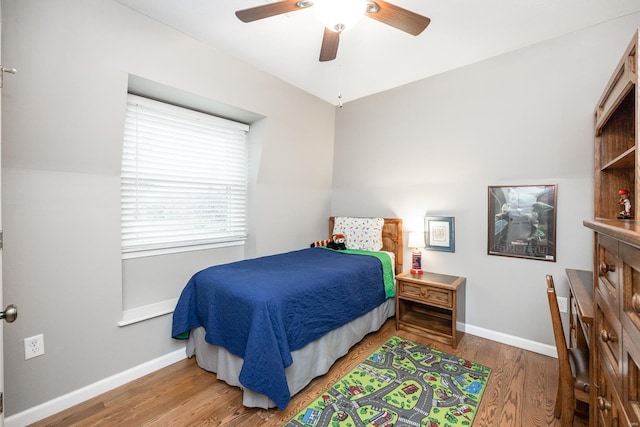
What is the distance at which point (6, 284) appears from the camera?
1631 mm

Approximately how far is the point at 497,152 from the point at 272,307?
2.44m

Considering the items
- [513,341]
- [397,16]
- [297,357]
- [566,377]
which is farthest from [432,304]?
[397,16]

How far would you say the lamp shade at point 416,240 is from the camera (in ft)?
9.68

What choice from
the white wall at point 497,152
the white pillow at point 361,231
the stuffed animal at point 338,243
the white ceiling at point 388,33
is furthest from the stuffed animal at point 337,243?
the white ceiling at point 388,33

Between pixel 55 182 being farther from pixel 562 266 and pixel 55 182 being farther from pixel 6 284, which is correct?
pixel 562 266

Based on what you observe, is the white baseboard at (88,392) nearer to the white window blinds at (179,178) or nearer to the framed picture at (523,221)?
the white window blinds at (179,178)

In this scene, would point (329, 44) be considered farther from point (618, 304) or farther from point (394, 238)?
point (394, 238)

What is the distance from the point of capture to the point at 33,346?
1724 millimetres

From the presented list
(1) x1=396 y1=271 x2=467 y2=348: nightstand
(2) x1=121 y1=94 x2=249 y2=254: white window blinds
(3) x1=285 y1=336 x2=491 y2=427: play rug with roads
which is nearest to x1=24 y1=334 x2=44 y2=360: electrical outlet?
(2) x1=121 y1=94 x2=249 y2=254: white window blinds

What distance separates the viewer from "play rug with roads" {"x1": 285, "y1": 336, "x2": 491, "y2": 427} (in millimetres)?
1705

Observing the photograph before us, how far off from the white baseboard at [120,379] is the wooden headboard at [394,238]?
2.89 feet

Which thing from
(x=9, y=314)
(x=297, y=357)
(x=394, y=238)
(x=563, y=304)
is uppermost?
(x=394, y=238)

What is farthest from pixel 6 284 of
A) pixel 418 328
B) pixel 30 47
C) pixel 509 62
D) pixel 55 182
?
pixel 509 62

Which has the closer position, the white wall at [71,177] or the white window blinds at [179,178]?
the white wall at [71,177]
